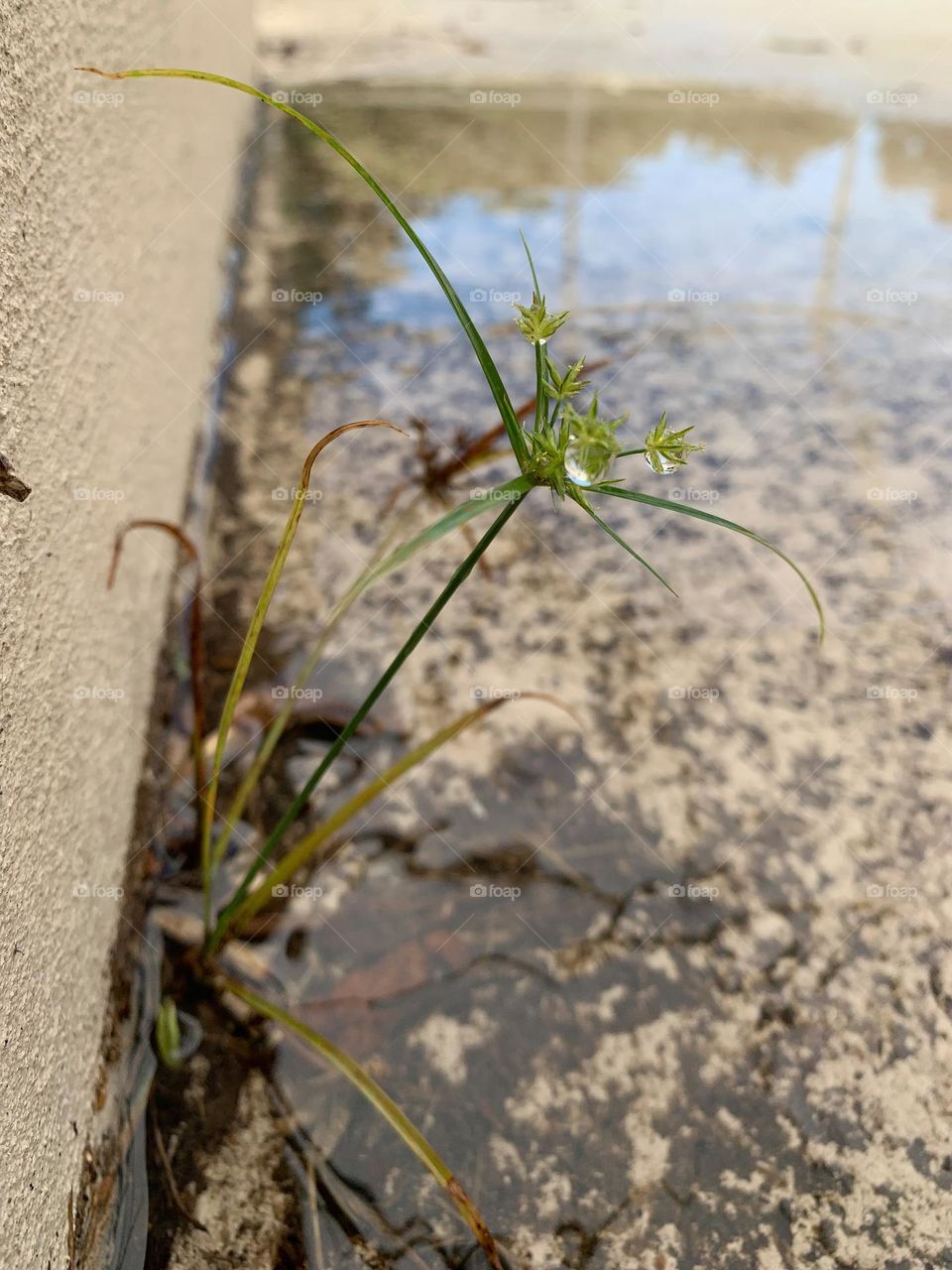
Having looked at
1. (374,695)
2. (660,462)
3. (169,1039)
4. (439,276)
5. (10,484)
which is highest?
(439,276)

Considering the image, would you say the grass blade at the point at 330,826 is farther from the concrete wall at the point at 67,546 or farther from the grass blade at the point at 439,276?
the grass blade at the point at 439,276

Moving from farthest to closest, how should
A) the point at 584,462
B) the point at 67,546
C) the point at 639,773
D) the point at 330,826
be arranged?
the point at 639,773
the point at 330,826
the point at 67,546
the point at 584,462

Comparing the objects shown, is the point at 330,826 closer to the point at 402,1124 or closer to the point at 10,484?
the point at 402,1124

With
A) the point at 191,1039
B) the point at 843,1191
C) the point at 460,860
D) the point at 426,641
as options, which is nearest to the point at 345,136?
the point at 426,641

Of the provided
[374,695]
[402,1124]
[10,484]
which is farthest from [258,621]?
[402,1124]

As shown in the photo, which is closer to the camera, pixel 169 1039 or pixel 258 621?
pixel 258 621

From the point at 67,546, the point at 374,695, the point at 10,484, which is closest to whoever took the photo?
the point at 10,484

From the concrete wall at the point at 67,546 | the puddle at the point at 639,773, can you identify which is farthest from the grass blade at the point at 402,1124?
the concrete wall at the point at 67,546

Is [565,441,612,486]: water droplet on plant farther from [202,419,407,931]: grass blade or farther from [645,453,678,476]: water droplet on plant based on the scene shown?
[202,419,407,931]: grass blade

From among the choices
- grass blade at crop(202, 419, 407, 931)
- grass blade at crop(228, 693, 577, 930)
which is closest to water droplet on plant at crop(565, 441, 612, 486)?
grass blade at crop(202, 419, 407, 931)
